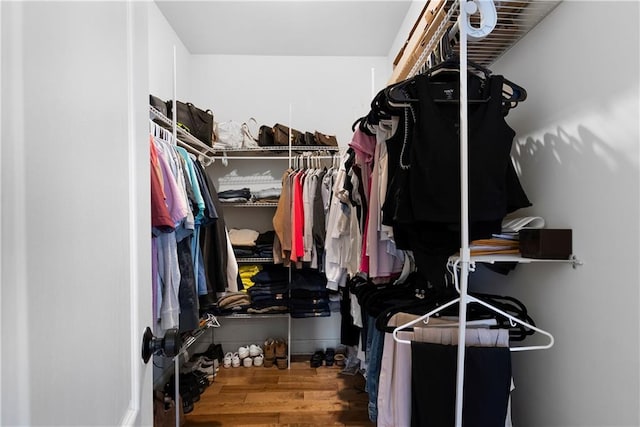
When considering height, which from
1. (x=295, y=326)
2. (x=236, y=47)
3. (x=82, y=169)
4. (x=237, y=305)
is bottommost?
(x=295, y=326)

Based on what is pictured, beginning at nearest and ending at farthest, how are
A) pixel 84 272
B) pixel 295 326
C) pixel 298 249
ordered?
pixel 84 272 < pixel 298 249 < pixel 295 326

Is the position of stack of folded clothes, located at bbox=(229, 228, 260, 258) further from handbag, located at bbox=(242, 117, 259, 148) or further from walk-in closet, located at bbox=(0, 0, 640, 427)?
handbag, located at bbox=(242, 117, 259, 148)

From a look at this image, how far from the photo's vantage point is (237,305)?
268cm

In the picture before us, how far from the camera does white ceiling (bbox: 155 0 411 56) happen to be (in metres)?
2.23

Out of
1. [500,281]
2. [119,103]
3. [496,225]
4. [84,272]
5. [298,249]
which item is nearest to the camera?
[84,272]

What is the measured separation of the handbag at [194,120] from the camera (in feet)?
6.70

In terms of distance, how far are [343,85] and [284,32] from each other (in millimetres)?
707

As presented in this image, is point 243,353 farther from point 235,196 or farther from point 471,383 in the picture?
point 471,383

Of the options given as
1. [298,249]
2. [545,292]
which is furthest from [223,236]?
[545,292]

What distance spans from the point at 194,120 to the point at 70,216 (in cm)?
201

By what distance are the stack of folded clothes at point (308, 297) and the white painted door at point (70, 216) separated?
79.7 inches

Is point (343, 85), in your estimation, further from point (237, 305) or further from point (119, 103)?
point (119, 103)

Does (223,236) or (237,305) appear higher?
(223,236)

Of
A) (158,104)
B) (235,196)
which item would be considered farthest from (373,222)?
(235,196)
